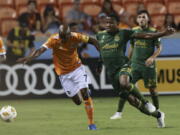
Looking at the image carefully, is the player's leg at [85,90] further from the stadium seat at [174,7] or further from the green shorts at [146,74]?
the stadium seat at [174,7]

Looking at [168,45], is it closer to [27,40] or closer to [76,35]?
[27,40]

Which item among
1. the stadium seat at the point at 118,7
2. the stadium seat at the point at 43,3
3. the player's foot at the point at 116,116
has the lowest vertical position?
the player's foot at the point at 116,116

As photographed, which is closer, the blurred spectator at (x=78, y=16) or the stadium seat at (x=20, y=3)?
the blurred spectator at (x=78, y=16)

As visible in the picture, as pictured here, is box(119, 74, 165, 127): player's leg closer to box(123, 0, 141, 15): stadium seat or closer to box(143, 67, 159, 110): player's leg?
box(143, 67, 159, 110): player's leg

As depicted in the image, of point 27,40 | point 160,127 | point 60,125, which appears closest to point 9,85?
point 27,40

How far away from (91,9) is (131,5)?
119cm

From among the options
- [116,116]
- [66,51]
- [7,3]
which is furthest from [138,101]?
[7,3]

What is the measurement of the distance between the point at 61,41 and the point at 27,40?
6.46m

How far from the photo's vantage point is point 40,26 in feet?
57.5

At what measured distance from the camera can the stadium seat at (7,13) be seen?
18453 mm

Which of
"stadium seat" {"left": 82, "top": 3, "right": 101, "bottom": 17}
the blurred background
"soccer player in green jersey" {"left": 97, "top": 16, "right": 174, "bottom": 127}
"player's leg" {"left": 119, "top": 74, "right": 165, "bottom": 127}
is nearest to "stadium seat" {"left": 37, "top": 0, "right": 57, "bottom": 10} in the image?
the blurred background

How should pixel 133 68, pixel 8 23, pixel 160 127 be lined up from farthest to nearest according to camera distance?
pixel 8 23 < pixel 133 68 < pixel 160 127

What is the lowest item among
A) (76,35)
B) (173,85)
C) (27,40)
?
(173,85)

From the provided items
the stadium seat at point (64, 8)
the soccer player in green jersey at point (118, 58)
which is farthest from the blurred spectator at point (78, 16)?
the soccer player in green jersey at point (118, 58)
